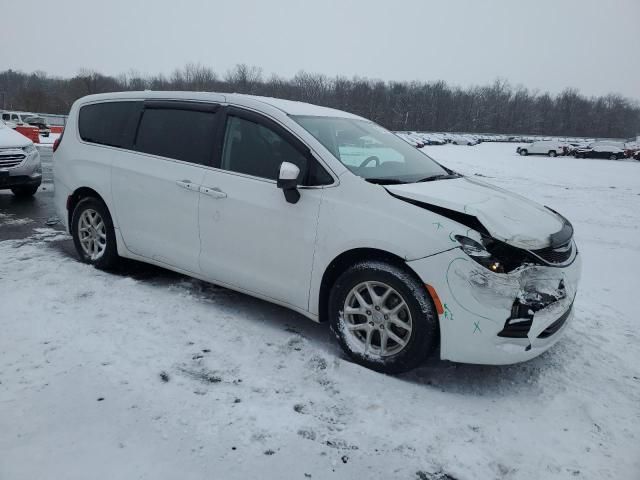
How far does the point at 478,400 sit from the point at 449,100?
4724 inches

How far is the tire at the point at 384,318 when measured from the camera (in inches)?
118

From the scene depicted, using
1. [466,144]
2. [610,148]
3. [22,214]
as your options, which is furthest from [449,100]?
[22,214]

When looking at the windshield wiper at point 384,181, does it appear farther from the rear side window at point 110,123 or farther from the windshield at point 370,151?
the rear side window at point 110,123

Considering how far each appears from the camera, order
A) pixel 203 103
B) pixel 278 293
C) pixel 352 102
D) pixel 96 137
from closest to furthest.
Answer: pixel 278 293 < pixel 203 103 < pixel 96 137 < pixel 352 102

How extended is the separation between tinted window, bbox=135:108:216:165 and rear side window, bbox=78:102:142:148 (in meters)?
0.16

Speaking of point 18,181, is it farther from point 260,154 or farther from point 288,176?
point 288,176

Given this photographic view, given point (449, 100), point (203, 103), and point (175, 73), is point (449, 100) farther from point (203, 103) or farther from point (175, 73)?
point (203, 103)

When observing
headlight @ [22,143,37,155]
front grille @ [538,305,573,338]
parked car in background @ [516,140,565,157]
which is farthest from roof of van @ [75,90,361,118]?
parked car in background @ [516,140,565,157]

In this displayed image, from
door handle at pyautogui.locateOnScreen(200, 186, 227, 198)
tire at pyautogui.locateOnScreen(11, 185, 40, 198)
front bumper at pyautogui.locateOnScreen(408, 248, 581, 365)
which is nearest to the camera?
front bumper at pyautogui.locateOnScreen(408, 248, 581, 365)

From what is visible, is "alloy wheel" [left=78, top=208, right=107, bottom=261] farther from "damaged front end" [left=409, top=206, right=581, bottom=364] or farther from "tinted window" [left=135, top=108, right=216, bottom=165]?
"damaged front end" [left=409, top=206, right=581, bottom=364]

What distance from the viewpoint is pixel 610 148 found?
42625 millimetres

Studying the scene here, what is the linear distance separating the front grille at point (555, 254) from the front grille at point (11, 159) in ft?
28.1

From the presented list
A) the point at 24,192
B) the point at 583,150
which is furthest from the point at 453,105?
the point at 24,192

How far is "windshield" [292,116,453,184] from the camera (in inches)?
142
